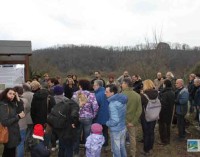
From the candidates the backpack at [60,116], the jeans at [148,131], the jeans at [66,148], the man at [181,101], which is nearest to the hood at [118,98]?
the backpack at [60,116]

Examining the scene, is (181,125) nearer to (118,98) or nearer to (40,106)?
(118,98)

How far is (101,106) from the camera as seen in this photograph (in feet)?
24.0

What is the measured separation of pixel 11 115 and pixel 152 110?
334cm

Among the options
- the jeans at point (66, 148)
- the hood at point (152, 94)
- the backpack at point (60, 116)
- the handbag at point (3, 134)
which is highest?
the hood at point (152, 94)

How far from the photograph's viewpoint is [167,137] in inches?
350

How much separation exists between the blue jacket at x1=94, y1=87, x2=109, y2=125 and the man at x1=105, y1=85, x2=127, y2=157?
1.56ft

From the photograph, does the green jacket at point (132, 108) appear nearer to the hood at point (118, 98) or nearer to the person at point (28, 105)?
the hood at point (118, 98)

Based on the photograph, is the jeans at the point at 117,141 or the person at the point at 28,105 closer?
the jeans at the point at 117,141

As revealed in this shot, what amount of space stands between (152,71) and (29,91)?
438 inches

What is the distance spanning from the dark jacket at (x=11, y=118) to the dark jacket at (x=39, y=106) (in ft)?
2.53

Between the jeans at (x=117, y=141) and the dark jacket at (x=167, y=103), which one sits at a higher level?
the dark jacket at (x=167, y=103)

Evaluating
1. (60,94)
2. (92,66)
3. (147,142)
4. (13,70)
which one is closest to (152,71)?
(13,70)

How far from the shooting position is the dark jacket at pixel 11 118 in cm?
593

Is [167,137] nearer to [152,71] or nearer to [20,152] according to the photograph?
[20,152]
